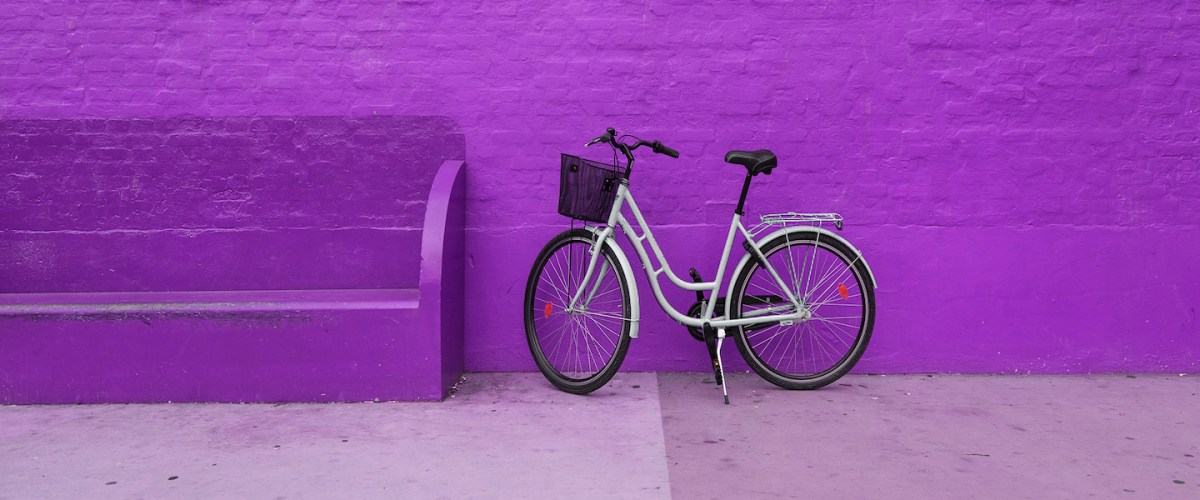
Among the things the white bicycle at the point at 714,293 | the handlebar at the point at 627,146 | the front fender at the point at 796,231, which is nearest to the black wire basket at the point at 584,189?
the white bicycle at the point at 714,293

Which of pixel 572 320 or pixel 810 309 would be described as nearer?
pixel 810 309

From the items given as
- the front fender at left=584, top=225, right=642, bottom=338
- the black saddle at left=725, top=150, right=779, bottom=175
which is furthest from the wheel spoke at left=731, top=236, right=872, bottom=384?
the front fender at left=584, top=225, right=642, bottom=338

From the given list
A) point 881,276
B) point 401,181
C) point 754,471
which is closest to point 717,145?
point 881,276

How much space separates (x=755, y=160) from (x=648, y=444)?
158cm

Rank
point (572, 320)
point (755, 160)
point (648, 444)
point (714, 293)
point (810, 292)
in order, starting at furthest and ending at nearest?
point (572, 320) → point (810, 292) → point (714, 293) → point (755, 160) → point (648, 444)

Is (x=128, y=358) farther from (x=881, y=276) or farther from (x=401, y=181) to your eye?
(x=881, y=276)

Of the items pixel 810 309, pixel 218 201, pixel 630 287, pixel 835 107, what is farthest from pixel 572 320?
pixel 218 201

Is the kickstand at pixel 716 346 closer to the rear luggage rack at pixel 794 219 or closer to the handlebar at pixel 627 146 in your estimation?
the rear luggage rack at pixel 794 219

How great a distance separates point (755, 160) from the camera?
4.58m

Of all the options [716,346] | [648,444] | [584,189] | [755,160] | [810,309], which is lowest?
[648,444]

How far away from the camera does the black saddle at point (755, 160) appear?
15.0 feet

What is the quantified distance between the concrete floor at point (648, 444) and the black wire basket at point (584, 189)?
967mm

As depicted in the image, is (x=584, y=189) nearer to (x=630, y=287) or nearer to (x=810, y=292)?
(x=630, y=287)

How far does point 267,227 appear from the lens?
5.19 metres
